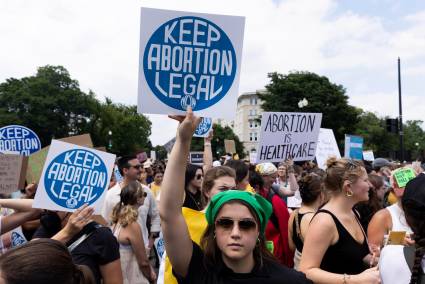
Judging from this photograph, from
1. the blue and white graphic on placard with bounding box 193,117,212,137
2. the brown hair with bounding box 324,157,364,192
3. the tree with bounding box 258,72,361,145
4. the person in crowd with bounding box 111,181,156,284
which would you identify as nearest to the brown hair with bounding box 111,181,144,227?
the person in crowd with bounding box 111,181,156,284

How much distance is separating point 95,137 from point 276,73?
1244 inches

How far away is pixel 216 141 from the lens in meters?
111

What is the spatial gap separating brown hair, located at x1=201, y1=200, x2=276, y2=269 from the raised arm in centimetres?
10

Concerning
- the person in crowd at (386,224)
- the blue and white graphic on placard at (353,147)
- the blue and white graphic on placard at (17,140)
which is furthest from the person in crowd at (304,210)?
the blue and white graphic on placard at (353,147)

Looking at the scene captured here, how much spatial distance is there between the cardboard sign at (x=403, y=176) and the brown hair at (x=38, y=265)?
3.48 m

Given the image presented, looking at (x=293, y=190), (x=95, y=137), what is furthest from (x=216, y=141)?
(x=293, y=190)

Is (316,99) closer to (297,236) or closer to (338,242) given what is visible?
(297,236)

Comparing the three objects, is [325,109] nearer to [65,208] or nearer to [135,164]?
[135,164]

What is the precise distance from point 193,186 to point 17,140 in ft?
13.4

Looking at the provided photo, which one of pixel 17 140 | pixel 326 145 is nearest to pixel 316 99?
pixel 326 145

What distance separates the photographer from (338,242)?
3.26m

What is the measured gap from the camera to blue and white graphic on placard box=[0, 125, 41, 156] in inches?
305

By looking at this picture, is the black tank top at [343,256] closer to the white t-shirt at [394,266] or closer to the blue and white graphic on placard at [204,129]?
the white t-shirt at [394,266]

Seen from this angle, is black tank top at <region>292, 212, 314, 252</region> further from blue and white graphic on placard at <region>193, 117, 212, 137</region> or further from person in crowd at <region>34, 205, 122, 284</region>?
blue and white graphic on placard at <region>193, 117, 212, 137</region>
